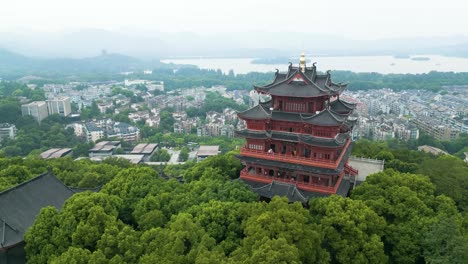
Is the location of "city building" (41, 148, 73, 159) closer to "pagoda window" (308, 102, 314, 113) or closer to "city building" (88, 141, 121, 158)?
"city building" (88, 141, 121, 158)

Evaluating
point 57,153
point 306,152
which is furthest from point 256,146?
point 57,153

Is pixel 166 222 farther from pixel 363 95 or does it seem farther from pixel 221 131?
pixel 363 95

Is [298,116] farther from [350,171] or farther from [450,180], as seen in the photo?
[450,180]

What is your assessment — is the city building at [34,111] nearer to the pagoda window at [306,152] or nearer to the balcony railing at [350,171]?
the balcony railing at [350,171]

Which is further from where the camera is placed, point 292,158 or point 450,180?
point 450,180

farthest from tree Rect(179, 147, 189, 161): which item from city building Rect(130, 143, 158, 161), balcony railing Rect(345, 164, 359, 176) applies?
balcony railing Rect(345, 164, 359, 176)

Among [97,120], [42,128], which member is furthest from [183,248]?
[97,120]
